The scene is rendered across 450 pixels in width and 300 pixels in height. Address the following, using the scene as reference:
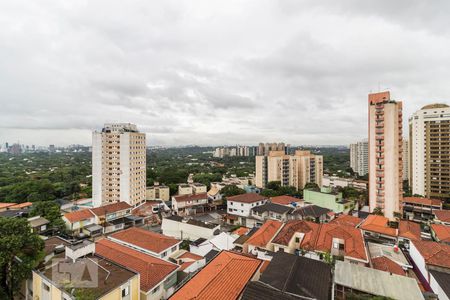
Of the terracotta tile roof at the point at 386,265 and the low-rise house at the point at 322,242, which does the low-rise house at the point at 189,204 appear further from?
the terracotta tile roof at the point at 386,265

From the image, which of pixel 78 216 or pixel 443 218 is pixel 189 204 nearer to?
pixel 78 216

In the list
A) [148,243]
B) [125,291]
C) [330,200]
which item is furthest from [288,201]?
[125,291]

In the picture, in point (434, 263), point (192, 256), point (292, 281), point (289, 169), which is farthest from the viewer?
point (289, 169)

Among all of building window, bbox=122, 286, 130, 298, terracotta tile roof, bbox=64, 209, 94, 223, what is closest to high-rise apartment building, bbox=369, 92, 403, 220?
building window, bbox=122, 286, 130, 298

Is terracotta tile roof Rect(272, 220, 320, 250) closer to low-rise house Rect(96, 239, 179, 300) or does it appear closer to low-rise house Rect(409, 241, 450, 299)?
low-rise house Rect(409, 241, 450, 299)

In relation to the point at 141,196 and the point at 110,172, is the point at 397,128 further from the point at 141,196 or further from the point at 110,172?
the point at 110,172
